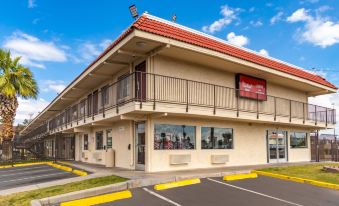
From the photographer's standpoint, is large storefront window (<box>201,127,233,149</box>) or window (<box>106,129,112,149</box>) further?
window (<box>106,129,112,149</box>)

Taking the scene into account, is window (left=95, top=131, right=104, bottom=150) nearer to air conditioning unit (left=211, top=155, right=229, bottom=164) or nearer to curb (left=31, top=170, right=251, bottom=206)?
air conditioning unit (left=211, top=155, right=229, bottom=164)

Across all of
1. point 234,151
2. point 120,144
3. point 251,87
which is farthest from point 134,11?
point 234,151

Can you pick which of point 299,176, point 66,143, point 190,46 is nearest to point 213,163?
point 299,176

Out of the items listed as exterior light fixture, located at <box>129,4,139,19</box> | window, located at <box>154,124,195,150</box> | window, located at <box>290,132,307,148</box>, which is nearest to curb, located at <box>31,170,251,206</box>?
window, located at <box>154,124,195,150</box>

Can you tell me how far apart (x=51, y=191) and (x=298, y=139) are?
1654 centimetres

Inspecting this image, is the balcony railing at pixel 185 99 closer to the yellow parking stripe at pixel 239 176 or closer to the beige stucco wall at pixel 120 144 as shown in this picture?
the beige stucco wall at pixel 120 144

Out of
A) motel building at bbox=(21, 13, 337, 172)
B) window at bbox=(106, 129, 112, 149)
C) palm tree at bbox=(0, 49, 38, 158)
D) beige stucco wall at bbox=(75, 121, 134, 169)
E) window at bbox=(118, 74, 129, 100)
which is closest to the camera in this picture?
motel building at bbox=(21, 13, 337, 172)

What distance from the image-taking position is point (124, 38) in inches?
443

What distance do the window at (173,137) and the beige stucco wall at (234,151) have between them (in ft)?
0.60

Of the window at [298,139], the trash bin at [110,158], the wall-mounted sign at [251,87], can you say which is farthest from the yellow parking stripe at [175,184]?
the window at [298,139]

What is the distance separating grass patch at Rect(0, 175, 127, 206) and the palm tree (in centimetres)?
1641

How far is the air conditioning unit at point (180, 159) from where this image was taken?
13.2m

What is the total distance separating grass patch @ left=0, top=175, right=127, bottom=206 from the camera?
29.1ft

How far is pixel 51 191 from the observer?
9656 millimetres
